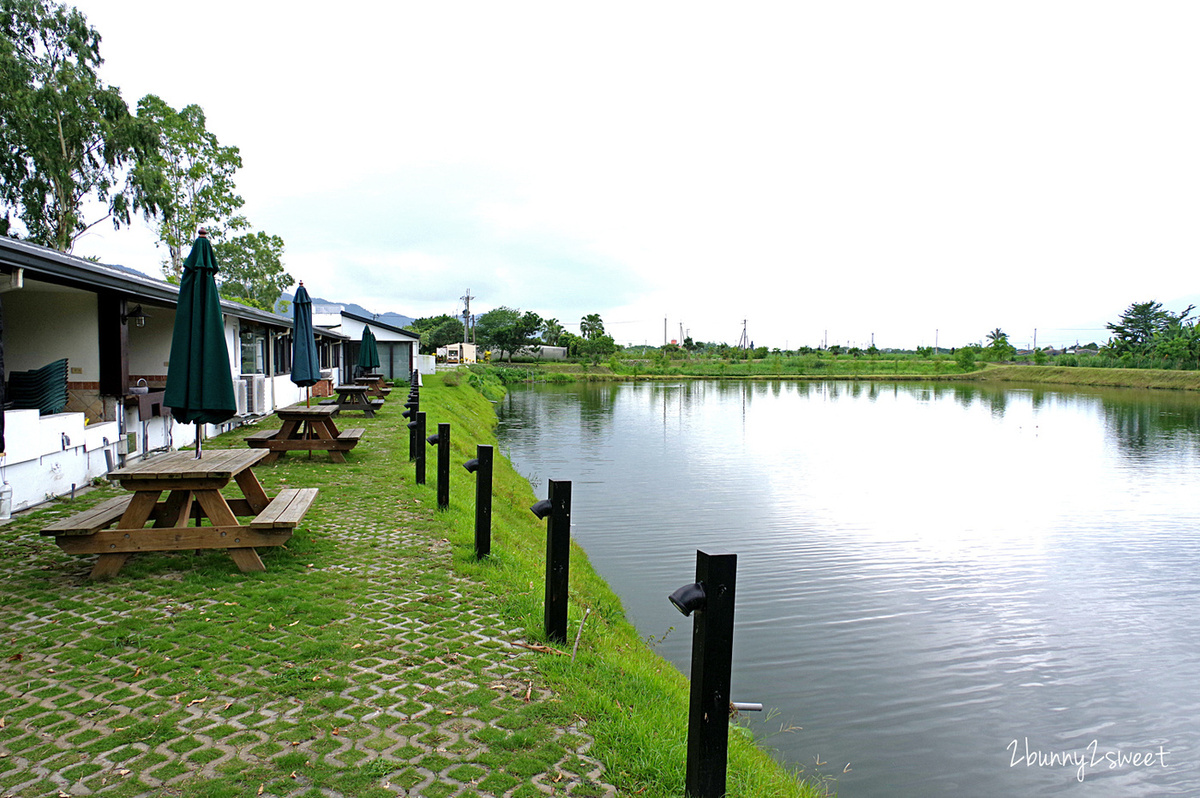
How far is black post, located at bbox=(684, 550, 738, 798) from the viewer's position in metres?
2.87

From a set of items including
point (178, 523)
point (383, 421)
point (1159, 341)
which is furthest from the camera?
point (1159, 341)

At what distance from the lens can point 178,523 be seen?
546 centimetres

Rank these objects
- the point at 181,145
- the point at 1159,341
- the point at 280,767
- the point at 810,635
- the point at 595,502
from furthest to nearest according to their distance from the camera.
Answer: the point at 1159,341 → the point at 181,145 → the point at 595,502 → the point at 810,635 → the point at 280,767

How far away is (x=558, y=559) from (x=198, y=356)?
14.6ft

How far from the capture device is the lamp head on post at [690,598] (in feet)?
9.25

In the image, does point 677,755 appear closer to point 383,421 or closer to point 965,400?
point 383,421

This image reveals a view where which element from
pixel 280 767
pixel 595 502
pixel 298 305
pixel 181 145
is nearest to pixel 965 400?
pixel 595 502

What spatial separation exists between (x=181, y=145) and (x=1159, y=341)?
80.1m

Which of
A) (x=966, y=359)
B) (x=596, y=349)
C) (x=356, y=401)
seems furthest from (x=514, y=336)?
(x=356, y=401)

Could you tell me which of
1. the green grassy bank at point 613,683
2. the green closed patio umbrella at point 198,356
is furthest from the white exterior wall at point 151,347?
the green grassy bank at point 613,683

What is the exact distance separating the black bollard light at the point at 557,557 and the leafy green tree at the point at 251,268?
116ft

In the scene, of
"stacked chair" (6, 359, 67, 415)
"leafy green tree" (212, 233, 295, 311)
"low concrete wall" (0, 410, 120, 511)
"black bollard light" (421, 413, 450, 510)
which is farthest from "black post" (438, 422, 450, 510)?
"leafy green tree" (212, 233, 295, 311)

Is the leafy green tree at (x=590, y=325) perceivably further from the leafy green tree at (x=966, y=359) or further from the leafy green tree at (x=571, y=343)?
the leafy green tree at (x=966, y=359)
